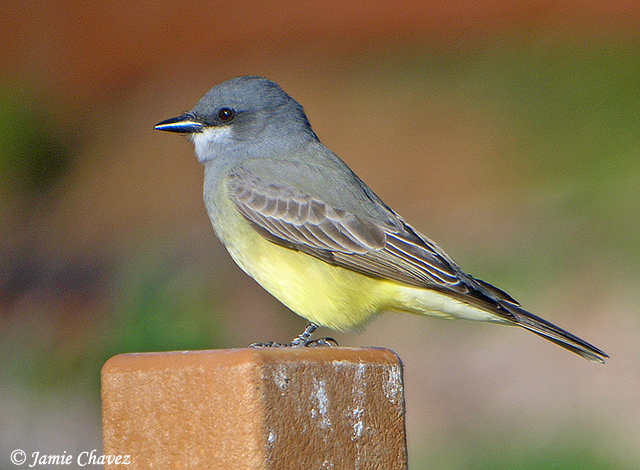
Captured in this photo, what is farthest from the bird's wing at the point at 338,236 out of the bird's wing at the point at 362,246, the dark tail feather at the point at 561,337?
the dark tail feather at the point at 561,337

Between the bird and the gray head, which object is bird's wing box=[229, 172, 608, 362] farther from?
the gray head

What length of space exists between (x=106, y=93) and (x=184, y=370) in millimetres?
8088

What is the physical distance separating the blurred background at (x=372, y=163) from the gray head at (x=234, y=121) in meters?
3.45

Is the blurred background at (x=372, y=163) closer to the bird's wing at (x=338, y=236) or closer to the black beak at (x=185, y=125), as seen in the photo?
the black beak at (x=185, y=125)

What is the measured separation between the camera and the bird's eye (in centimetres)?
413

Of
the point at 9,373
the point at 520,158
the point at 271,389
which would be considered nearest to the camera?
the point at 271,389

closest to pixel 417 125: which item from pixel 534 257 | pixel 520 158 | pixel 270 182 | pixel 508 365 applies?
pixel 520 158

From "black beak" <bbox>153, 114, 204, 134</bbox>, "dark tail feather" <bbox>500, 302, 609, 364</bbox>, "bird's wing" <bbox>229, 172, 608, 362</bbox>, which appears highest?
"black beak" <bbox>153, 114, 204, 134</bbox>

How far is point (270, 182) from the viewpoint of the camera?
3.82 meters

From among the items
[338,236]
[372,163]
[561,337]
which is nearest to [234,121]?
[338,236]

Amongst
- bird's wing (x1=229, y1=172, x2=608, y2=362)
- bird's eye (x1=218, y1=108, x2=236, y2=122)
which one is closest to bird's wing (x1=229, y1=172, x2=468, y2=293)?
bird's wing (x1=229, y1=172, x2=608, y2=362)

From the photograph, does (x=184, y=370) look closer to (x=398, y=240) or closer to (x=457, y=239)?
(x=398, y=240)

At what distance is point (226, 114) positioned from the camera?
13.6 ft

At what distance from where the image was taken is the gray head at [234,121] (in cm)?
411
